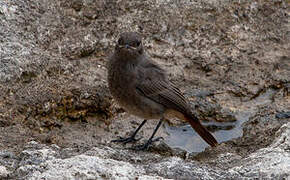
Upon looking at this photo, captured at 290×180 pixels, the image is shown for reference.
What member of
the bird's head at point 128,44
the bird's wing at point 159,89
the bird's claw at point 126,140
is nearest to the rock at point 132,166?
the bird's claw at point 126,140

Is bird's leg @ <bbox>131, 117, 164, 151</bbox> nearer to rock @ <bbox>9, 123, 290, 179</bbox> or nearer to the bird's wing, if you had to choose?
the bird's wing

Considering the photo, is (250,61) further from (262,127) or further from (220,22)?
(262,127)

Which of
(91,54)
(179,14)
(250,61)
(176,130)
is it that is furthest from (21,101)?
(250,61)

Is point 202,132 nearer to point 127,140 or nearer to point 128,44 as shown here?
point 127,140

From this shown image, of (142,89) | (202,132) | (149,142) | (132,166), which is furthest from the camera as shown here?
(202,132)

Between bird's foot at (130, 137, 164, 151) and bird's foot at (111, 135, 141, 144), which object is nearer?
bird's foot at (130, 137, 164, 151)

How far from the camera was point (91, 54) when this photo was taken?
24.1 feet

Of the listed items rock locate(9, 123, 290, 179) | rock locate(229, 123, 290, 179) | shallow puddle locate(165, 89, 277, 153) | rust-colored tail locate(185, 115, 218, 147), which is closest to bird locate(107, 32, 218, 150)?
rust-colored tail locate(185, 115, 218, 147)

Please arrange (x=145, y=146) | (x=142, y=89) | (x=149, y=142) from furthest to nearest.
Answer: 1. (x=142, y=89)
2. (x=149, y=142)
3. (x=145, y=146)

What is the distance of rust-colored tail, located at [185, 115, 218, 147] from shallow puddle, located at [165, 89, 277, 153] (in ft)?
0.77

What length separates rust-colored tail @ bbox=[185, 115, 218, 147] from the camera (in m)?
6.64

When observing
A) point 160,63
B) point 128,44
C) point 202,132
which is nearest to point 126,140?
point 202,132

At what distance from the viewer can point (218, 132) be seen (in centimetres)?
707

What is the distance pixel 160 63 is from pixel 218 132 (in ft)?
3.92
